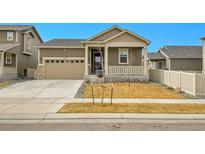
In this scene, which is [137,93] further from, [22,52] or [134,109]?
[22,52]

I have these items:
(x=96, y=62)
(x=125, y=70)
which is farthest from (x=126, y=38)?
(x=96, y=62)

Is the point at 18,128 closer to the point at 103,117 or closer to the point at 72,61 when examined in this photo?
the point at 103,117

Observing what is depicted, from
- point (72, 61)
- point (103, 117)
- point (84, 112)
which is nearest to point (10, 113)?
point (84, 112)

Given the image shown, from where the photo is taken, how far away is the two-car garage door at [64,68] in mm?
26297

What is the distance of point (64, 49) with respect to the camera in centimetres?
2681

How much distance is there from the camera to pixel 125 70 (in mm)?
21203

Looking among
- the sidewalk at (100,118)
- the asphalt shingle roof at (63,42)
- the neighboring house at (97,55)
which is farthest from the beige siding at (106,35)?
the sidewalk at (100,118)

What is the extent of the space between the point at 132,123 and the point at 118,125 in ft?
1.95

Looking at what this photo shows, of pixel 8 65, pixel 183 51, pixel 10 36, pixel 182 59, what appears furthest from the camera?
pixel 183 51

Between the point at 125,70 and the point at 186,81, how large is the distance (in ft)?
26.0

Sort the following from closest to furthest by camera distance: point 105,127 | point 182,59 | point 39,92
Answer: point 105,127 < point 39,92 < point 182,59

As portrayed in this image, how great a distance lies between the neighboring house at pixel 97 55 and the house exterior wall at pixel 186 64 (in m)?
13.3

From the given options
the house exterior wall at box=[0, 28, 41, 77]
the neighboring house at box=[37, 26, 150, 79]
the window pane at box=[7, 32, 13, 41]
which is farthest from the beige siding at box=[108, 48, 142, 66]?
the window pane at box=[7, 32, 13, 41]

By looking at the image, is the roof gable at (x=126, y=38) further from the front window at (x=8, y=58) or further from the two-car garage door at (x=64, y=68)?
the front window at (x=8, y=58)
